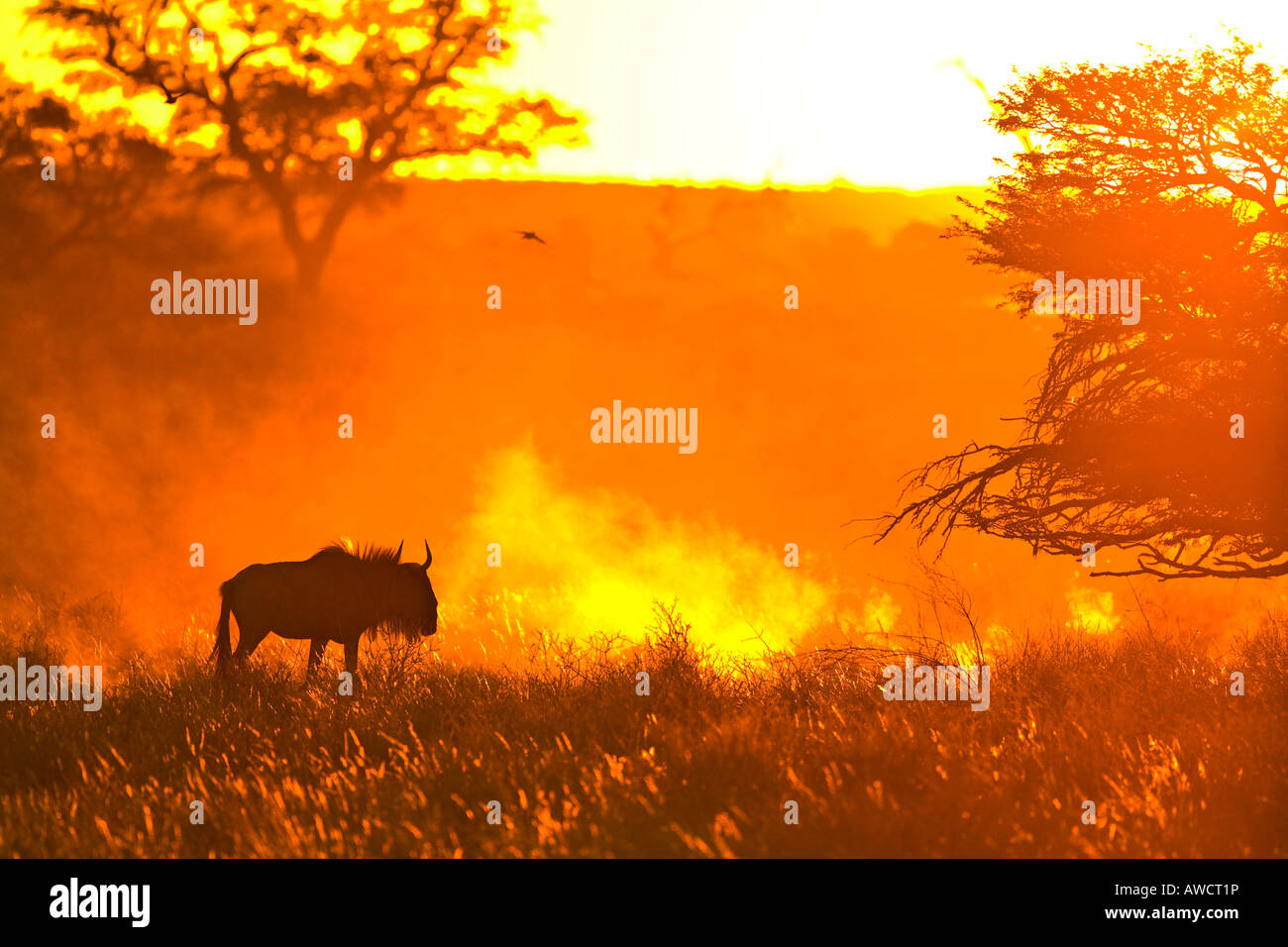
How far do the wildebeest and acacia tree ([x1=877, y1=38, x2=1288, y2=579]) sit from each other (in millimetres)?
4738

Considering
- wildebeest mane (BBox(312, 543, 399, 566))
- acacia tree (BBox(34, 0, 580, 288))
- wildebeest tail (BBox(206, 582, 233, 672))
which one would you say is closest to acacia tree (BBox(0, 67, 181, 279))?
acacia tree (BBox(34, 0, 580, 288))

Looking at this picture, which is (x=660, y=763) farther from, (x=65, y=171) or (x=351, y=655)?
(x=65, y=171)

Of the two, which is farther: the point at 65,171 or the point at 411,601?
the point at 65,171

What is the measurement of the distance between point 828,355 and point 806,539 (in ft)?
41.8

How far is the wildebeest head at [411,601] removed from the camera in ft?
38.3

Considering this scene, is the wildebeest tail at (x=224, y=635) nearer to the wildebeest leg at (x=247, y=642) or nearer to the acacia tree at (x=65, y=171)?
the wildebeest leg at (x=247, y=642)

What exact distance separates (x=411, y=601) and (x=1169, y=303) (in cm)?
727

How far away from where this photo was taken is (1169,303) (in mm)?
11070

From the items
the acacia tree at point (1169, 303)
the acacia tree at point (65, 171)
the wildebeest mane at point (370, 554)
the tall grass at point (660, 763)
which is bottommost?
the tall grass at point (660, 763)

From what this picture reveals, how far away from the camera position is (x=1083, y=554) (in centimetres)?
1130

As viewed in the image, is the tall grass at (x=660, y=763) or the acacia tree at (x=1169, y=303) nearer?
the tall grass at (x=660, y=763)

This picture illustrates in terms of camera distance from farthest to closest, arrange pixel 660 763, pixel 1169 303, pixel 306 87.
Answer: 1. pixel 306 87
2. pixel 1169 303
3. pixel 660 763

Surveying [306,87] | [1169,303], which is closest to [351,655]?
[1169,303]

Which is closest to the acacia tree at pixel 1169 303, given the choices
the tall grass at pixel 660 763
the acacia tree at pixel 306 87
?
the tall grass at pixel 660 763
